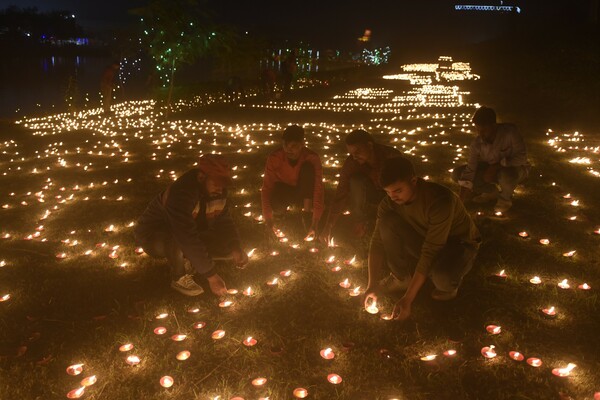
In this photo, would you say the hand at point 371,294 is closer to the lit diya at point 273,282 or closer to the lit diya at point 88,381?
the lit diya at point 273,282

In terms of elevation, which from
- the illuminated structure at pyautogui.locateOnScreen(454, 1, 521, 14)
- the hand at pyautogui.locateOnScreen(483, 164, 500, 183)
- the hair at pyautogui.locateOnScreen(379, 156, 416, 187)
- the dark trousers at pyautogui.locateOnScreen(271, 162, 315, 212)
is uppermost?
the illuminated structure at pyautogui.locateOnScreen(454, 1, 521, 14)

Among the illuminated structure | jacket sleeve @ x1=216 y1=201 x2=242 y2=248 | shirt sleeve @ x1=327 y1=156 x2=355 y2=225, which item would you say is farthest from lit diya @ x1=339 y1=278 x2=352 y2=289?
the illuminated structure

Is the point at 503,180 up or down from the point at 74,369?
up

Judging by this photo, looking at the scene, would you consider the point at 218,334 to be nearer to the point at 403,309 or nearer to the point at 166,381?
the point at 166,381

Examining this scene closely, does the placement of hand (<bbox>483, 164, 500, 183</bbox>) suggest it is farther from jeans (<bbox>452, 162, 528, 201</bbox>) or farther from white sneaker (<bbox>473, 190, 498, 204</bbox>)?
white sneaker (<bbox>473, 190, 498, 204</bbox>)

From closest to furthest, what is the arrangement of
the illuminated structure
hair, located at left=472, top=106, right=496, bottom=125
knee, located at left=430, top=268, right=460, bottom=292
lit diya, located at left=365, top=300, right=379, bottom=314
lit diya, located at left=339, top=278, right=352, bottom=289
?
knee, located at left=430, top=268, right=460, bottom=292 → lit diya, located at left=365, top=300, right=379, bottom=314 → lit diya, located at left=339, top=278, right=352, bottom=289 → hair, located at left=472, top=106, right=496, bottom=125 → the illuminated structure

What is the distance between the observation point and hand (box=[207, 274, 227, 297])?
3862mm

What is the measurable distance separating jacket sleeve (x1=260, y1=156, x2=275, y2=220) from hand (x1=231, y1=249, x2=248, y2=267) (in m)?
0.54

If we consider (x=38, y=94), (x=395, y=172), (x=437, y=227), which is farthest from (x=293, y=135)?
(x=38, y=94)

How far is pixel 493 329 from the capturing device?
361 cm

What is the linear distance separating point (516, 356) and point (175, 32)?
13971 mm

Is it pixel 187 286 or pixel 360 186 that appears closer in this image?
pixel 187 286

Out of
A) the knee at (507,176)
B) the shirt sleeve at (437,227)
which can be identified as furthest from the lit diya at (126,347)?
the knee at (507,176)

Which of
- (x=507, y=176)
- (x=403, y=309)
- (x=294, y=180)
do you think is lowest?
(x=403, y=309)
